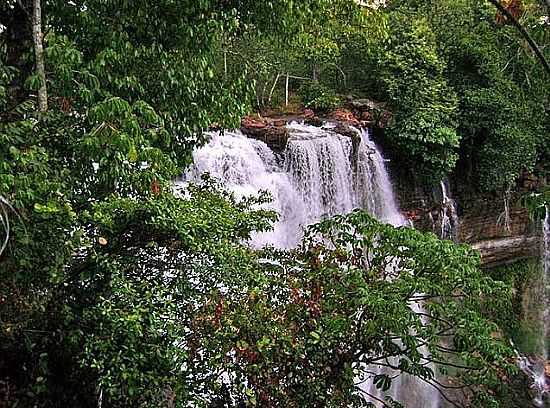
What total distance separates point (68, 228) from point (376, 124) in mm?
6732

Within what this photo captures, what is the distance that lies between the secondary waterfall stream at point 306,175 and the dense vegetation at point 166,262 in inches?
106

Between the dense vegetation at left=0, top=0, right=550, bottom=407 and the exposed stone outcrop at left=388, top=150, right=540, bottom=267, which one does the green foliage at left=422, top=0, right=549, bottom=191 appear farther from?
the dense vegetation at left=0, top=0, right=550, bottom=407

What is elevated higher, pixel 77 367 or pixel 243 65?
pixel 243 65

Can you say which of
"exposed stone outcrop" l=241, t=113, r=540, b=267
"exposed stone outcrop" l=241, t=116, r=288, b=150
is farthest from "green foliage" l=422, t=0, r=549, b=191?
"exposed stone outcrop" l=241, t=116, r=288, b=150

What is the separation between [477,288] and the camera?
3.44 metres

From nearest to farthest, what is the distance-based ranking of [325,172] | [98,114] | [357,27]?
1. [98,114]
2. [357,27]
3. [325,172]

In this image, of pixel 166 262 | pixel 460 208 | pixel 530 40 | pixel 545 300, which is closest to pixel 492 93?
pixel 460 208

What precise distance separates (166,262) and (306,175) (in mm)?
4764

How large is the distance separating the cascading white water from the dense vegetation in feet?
18.8

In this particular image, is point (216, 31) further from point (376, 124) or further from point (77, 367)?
point (376, 124)

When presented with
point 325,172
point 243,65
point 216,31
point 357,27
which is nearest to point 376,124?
point 325,172

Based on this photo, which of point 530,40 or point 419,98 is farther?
point 419,98

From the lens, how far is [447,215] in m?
9.69

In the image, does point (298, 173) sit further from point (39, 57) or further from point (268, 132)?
point (39, 57)
